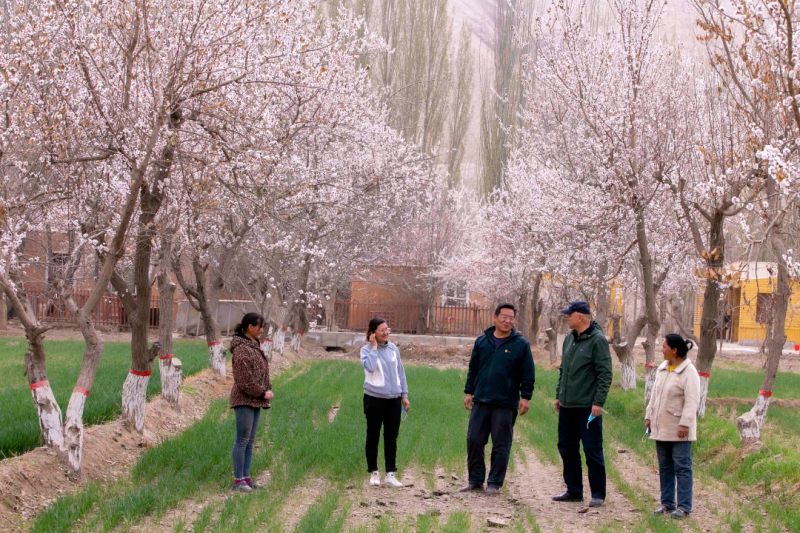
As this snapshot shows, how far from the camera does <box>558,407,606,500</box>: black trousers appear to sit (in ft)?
24.1

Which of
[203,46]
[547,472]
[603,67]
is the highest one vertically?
[603,67]

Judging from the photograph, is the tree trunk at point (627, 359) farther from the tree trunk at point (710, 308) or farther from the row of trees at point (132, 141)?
the row of trees at point (132, 141)

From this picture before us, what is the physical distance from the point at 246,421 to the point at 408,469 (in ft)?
7.37

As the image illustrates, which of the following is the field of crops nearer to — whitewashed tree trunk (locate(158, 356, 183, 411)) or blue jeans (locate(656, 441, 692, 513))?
blue jeans (locate(656, 441, 692, 513))

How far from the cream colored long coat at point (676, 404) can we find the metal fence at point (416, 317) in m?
29.1

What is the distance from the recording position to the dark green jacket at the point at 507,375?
773 centimetres

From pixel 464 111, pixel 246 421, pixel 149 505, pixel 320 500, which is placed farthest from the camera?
pixel 464 111

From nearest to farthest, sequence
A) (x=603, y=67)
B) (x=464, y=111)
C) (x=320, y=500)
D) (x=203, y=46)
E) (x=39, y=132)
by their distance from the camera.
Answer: (x=320, y=500)
(x=203, y=46)
(x=39, y=132)
(x=603, y=67)
(x=464, y=111)

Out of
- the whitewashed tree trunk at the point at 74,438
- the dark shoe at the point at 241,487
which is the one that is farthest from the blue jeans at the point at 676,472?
the whitewashed tree trunk at the point at 74,438

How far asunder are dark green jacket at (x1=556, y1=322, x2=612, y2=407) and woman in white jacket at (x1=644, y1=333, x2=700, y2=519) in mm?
527

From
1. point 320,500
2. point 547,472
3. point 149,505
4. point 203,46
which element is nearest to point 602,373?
point 547,472

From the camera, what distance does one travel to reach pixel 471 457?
25.6 feet

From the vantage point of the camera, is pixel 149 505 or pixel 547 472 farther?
pixel 547 472

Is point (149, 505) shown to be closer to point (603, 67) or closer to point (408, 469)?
point (408, 469)
